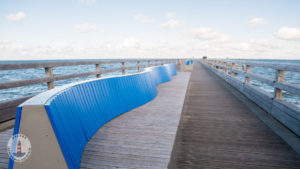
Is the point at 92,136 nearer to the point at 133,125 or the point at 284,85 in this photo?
the point at 133,125

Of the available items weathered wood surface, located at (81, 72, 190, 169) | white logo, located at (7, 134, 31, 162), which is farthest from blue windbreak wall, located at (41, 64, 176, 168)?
white logo, located at (7, 134, 31, 162)

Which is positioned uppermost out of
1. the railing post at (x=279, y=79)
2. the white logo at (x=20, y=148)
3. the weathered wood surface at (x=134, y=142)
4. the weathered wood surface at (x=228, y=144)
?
the railing post at (x=279, y=79)

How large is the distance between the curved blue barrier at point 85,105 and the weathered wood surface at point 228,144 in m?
1.26

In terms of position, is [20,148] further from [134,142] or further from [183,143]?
[183,143]

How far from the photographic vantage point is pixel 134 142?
2.87 meters

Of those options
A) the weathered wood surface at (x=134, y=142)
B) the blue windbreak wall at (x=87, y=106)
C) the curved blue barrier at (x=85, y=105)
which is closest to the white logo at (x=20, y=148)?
the curved blue barrier at (x=85, y=105)

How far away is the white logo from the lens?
175 cm

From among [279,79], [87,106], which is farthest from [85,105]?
[279,79]

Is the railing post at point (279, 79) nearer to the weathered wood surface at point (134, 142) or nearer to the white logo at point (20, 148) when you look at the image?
the weathered wood surface at point (134, 142)

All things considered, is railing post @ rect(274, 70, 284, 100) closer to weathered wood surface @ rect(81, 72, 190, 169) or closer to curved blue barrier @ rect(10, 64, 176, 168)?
weathered wood surface @ rect(81, 72, 190, 169)

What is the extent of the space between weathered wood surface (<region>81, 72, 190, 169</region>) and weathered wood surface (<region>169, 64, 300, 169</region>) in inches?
9.2

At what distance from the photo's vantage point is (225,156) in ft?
9.00

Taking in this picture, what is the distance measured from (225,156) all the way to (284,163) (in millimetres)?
741

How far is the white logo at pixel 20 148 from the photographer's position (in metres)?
1.75
